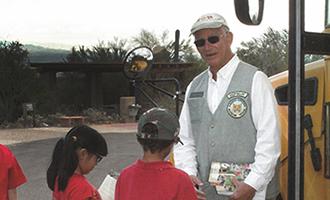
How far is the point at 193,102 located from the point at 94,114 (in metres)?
16.7

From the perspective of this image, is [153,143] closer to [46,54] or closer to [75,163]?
[75,163]

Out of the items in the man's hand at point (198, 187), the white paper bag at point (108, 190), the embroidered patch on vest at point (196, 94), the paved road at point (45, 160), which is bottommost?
the paved road at point (45, 160)

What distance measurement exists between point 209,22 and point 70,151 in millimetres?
868

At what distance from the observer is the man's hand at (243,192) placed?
7.69 feet

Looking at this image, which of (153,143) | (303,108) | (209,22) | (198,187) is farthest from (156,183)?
(209,22)

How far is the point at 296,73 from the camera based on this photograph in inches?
79.3

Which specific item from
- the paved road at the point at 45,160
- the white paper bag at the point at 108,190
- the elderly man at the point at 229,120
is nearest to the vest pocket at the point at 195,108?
the elderly man at the point at 229,120

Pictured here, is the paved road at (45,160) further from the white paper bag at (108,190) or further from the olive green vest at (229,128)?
the olive green vest at (229,128)

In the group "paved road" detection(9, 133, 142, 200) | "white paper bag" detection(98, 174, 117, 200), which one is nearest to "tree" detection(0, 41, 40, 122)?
"paved road" detection(9, 133, 142, 200)

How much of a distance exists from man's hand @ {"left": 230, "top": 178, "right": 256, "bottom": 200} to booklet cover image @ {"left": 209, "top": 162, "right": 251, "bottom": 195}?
0.09 feet

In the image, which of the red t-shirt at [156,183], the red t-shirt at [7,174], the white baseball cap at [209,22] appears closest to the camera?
the red t-shirt at [156,183]

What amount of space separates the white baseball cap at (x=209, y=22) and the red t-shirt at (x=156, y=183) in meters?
0.63

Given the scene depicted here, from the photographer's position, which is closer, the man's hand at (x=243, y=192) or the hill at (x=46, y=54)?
the man's hand at (x=243, y=192)

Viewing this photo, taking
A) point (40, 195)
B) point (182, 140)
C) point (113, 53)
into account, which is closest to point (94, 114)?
point (113, 53)
